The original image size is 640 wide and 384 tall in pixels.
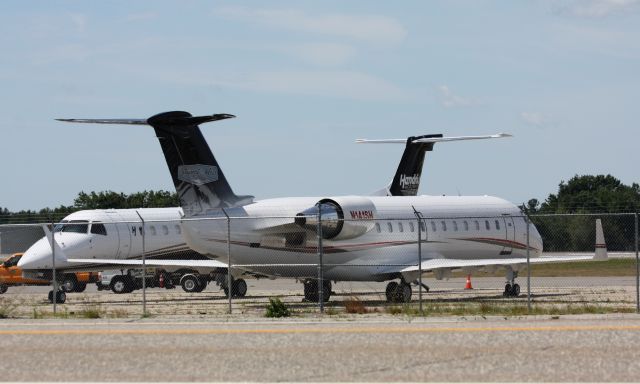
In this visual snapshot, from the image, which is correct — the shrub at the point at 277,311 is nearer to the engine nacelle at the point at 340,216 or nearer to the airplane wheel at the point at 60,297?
the engine nacelle at the point at 340,216

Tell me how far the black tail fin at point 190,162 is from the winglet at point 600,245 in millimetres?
9111

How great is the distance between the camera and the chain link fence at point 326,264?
87.3 ft

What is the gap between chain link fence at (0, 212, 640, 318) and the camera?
87.3ft

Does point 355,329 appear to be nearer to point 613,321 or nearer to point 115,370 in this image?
point 613,321

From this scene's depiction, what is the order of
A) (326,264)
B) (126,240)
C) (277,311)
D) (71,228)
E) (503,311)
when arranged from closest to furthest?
(277,311), (503,311), (326,264), (71,228), (126,240)

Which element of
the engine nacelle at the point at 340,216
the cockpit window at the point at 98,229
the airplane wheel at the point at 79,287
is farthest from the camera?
the airplane wheel at the point at 79,287

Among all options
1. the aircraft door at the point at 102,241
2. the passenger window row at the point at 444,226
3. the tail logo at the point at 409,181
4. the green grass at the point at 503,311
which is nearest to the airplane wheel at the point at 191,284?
the aircraft door at the point at 102,241

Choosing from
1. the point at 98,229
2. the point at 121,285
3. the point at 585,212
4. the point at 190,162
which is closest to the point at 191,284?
the point at 121,285

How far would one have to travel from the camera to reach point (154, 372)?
1329 cm

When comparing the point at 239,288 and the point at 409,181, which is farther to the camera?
the point at 409,181

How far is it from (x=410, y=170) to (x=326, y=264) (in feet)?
33.5

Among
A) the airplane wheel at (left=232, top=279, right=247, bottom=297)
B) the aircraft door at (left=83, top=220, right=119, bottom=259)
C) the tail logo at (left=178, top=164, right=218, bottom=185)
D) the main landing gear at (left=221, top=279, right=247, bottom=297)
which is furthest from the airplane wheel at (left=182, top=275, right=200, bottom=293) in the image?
the tail logo at (left=178, top=164, right=218, bottom=185)

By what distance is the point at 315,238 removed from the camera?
3058cm

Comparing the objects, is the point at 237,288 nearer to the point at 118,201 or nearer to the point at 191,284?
the point at 191,284
